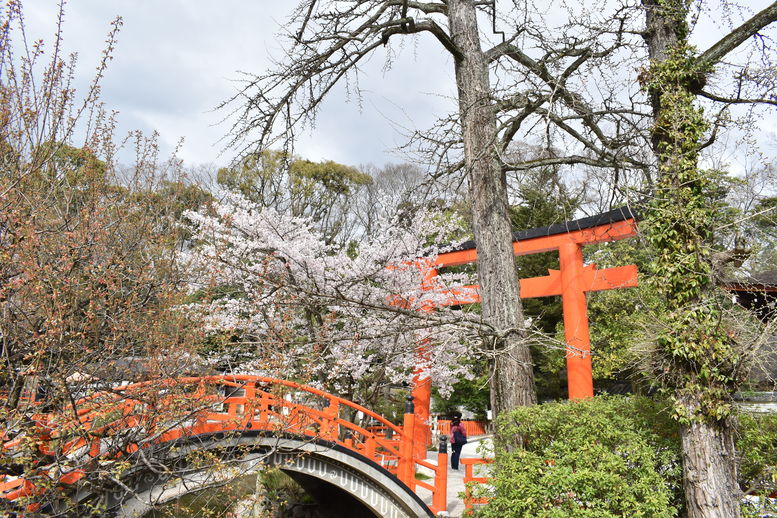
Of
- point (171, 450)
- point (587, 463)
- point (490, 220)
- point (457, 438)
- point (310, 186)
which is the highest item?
point (310, 186)

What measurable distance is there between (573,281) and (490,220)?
4.24 meters

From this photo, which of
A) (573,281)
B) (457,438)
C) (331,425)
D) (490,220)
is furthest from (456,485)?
(490,220)

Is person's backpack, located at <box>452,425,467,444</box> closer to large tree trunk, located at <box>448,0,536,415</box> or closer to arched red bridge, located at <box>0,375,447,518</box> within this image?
arched red bridge, located at <box>0,375,447,518</box>

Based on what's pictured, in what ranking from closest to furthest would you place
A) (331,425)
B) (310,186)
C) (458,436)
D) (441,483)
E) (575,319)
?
(331,425) < (441,483) < (575,319) < (458,436) < (310,186)

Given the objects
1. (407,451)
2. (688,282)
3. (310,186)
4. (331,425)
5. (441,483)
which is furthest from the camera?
(310,186)

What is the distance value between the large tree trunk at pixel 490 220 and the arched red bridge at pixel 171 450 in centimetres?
215

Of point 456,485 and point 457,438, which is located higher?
point 457,438

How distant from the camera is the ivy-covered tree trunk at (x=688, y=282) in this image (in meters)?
3.97

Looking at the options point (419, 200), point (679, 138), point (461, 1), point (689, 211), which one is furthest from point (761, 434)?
point (461, 1)

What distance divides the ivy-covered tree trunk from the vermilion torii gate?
2.87 m

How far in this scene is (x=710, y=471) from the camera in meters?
3.93

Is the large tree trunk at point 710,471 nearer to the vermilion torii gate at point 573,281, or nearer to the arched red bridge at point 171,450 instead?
the vermilion torii gate at point 573,281

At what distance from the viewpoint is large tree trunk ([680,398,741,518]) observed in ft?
12.7

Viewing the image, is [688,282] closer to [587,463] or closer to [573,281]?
[587,463]
